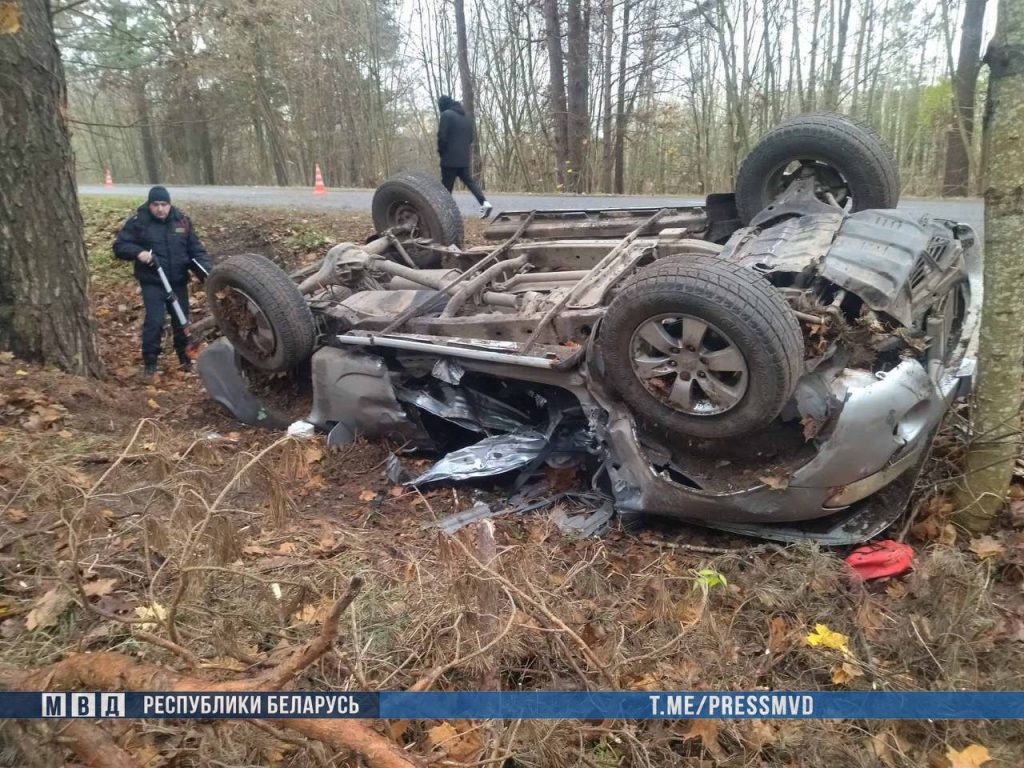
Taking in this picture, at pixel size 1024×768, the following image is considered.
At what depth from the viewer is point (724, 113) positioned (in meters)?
18.5

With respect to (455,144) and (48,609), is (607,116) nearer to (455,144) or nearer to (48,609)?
(455,144)

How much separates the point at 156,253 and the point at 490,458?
13.4ft

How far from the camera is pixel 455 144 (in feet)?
32.2

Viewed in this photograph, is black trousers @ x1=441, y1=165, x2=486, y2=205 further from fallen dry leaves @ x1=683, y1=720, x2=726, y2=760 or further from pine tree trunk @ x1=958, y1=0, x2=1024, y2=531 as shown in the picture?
fallen dry leaves @ x1=683, y1=720, x2=726, y2=760

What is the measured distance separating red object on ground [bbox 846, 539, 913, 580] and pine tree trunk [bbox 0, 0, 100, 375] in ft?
17.1

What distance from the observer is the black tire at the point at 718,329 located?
2.92 m

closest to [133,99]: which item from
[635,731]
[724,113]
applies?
[724,113]

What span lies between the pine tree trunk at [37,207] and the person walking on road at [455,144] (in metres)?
5.30

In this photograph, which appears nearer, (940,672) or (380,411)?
(940,672)

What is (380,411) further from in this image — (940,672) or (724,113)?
(724,113)

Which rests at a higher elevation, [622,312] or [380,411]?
[622,312]

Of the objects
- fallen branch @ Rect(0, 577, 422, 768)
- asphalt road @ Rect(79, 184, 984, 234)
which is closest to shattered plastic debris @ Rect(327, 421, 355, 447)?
fallen branch @ Rect(0, 577, 422, 768)

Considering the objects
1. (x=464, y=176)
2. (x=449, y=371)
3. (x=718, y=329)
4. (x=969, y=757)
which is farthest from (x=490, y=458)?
(x=464, y=176)

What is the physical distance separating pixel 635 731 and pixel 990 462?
2266 mm
